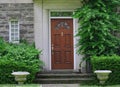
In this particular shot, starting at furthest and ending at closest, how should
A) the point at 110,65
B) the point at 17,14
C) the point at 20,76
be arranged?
the point at 17,14, the point at 110,65, the point at 20,76

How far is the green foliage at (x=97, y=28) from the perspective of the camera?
1698 centimetres

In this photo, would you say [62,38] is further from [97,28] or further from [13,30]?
[97,28]

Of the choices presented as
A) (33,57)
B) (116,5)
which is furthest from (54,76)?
(116,5)

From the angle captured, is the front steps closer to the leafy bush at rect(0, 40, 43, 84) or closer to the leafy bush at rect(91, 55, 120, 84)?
the leafy bush at rect(0, 40, 43, 84)

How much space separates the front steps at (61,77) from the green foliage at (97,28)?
0.99m

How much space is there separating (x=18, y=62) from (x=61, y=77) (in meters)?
2.01

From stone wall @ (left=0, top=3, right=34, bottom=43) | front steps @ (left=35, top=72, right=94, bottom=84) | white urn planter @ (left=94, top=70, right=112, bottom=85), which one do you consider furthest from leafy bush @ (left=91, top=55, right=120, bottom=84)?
stone wall @ (left=0, top=3, right=34, bottom=43)

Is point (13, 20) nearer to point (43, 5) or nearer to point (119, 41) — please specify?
point (43, 5)

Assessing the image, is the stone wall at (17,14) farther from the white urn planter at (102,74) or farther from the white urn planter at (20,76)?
the white urn planter at (102,74)

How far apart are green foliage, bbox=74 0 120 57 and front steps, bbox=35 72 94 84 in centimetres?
99

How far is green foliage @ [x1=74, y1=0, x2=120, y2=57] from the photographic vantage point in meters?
17.0

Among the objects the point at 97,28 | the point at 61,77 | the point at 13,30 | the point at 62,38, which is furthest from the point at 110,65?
the point at 13,30

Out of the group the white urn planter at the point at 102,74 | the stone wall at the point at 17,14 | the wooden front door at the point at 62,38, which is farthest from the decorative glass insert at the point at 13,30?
the white urn planter at the point at 102,74

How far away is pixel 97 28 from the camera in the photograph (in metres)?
16.9
